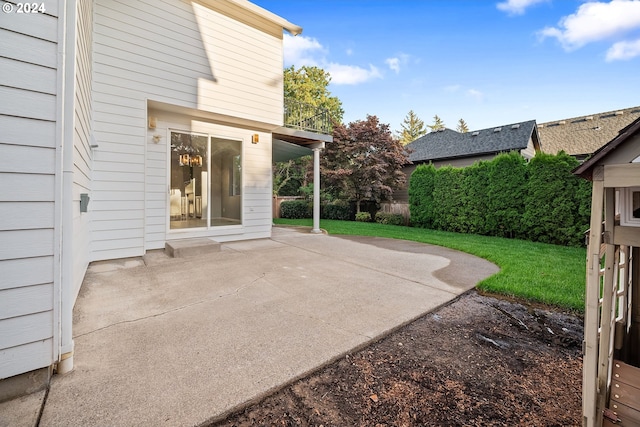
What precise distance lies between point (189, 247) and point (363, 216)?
970cm

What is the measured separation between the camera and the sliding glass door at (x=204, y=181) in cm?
554

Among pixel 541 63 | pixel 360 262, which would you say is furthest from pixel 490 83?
pixel 360 262

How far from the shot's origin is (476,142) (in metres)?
15.4

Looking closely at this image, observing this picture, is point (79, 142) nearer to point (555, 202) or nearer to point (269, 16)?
point (269, 16)

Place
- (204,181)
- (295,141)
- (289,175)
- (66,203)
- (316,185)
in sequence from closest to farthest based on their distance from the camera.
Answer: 1. (66,203)
2. (204,181)
3. (295,141)
4. (316,185)
5. (289,175)

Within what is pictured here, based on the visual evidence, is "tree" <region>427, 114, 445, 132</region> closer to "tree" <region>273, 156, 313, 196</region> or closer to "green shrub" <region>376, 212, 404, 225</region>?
"tree" <region>273, 156, 313, 196</region>

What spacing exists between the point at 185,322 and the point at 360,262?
9.91 ft

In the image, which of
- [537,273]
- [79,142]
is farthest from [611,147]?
[537,273]

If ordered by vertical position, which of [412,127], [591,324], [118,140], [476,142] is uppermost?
[412,127]

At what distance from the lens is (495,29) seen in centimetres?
891

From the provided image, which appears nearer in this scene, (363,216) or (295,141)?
(295,141)

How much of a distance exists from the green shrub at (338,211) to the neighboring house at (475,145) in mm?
3633

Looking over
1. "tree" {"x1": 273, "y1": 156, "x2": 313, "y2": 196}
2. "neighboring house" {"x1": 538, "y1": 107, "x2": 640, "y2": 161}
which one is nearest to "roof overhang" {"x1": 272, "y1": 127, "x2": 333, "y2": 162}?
"tree" {"x1": 273, "y1": 156, "x2": 313, "y2": 196}

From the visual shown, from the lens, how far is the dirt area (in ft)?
4.88
